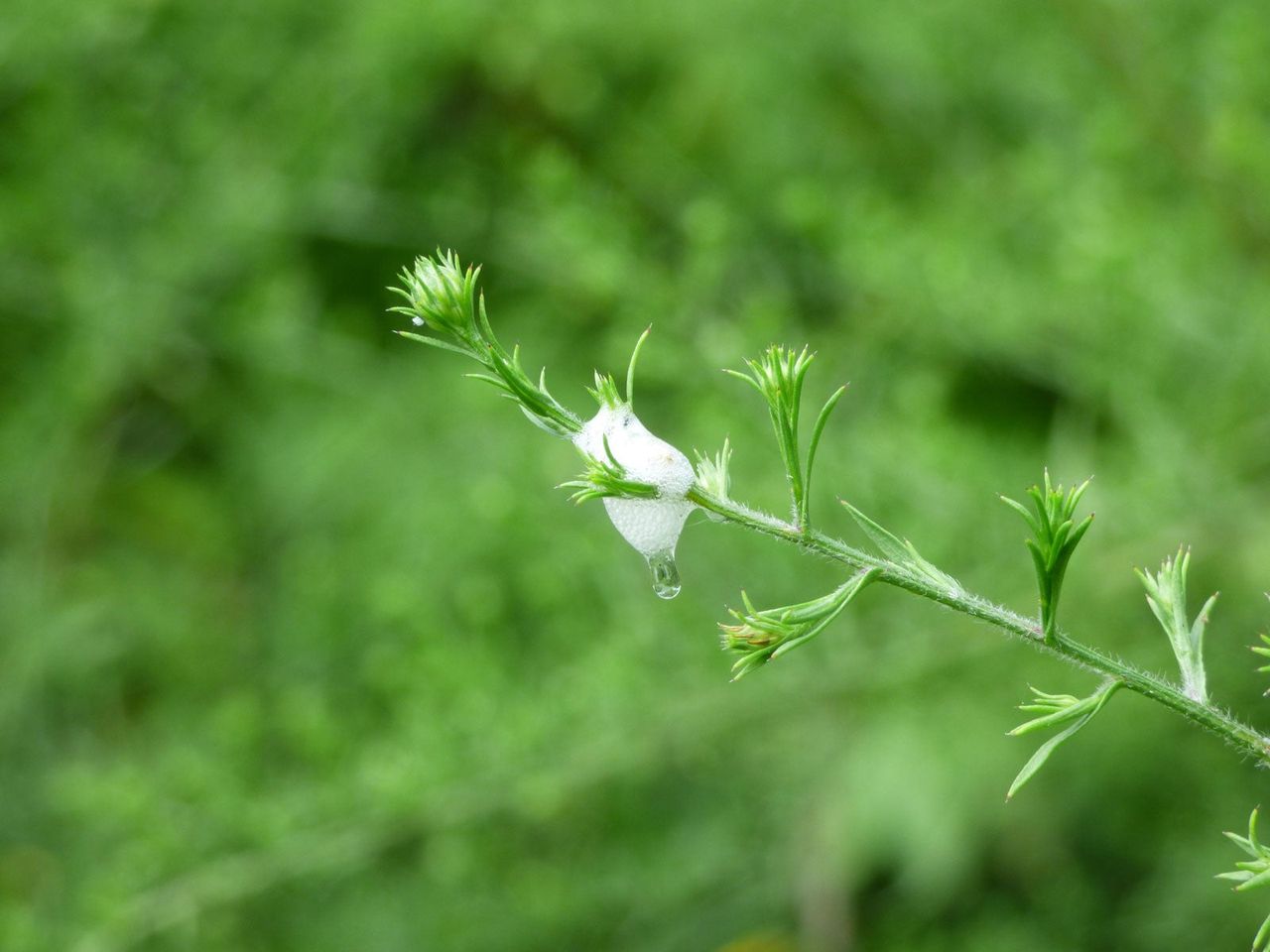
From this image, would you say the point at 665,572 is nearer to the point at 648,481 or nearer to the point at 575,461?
the point at 648,481

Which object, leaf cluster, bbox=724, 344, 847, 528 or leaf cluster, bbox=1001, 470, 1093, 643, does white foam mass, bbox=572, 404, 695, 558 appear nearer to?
leaf cluster, bbox=724, 344, 847, 528

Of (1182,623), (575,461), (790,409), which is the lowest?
(1182,623)

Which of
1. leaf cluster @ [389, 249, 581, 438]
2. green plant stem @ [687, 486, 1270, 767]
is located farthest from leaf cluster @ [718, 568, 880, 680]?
leaf cluster @ [389, 249, 581, 438]

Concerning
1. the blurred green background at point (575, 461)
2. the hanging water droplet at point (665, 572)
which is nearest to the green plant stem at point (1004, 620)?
the hanging water droplet at point (665, 572)

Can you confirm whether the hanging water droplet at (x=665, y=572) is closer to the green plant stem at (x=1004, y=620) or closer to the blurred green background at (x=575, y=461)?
the green plant stem at (x=1004, y=620)

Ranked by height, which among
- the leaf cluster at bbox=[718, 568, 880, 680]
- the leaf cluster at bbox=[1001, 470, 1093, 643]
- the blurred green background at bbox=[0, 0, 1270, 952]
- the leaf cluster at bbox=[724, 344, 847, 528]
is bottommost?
the leaf cluster at bbox=[1001, 470, 1093, 643]

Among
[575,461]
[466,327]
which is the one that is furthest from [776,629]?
[575,461]

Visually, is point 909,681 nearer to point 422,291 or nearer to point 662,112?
point 662,112
